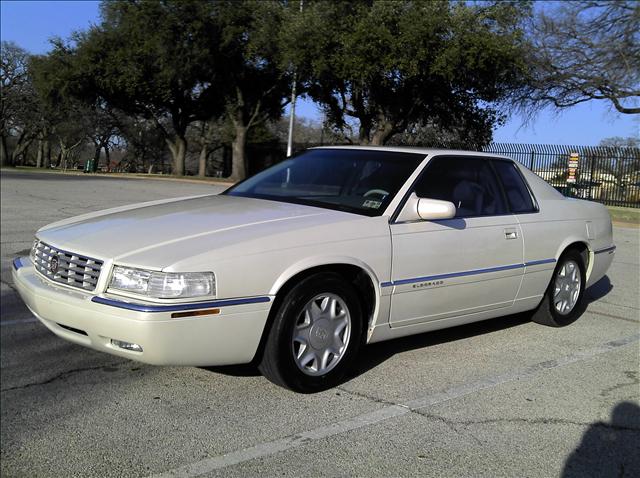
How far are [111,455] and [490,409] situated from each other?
217 centimetres

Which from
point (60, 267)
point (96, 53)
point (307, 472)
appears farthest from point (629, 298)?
point (96, 53)

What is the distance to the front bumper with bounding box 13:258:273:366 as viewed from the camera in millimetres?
3469

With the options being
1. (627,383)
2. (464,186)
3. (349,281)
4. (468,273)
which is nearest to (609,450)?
(627,383)

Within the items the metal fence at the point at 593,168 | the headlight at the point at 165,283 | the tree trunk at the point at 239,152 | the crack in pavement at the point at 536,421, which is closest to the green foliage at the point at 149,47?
the tree trunk at the point at 239,152

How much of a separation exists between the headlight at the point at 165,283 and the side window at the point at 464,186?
6.20ft

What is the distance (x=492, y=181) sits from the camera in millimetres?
5480

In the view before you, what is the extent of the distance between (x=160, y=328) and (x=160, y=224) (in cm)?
90

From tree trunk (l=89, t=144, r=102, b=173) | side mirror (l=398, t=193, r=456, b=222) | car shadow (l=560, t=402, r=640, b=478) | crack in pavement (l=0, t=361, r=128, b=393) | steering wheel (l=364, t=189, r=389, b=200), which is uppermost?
tree trunk (l=89, t=144, r=102, b=173)

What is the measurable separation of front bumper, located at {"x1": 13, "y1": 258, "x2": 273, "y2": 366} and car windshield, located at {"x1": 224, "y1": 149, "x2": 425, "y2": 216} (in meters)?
1.25

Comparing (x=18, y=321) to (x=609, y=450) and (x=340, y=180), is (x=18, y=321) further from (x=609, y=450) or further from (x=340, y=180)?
(x=609, y=450)

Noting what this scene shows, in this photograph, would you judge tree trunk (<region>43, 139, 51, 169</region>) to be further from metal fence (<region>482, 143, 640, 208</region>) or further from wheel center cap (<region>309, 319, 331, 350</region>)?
metal fence (<region>482, 143, 640, 208</region>)

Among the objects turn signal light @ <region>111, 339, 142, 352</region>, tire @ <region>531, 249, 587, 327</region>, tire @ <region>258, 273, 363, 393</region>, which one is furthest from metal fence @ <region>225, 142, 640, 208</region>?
turn signal light @ <region>111, 339, 142, 352</region>

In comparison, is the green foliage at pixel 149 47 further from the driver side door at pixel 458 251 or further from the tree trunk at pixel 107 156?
the driver side door at pixel 458 251

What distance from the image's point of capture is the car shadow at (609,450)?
3.25 metres
